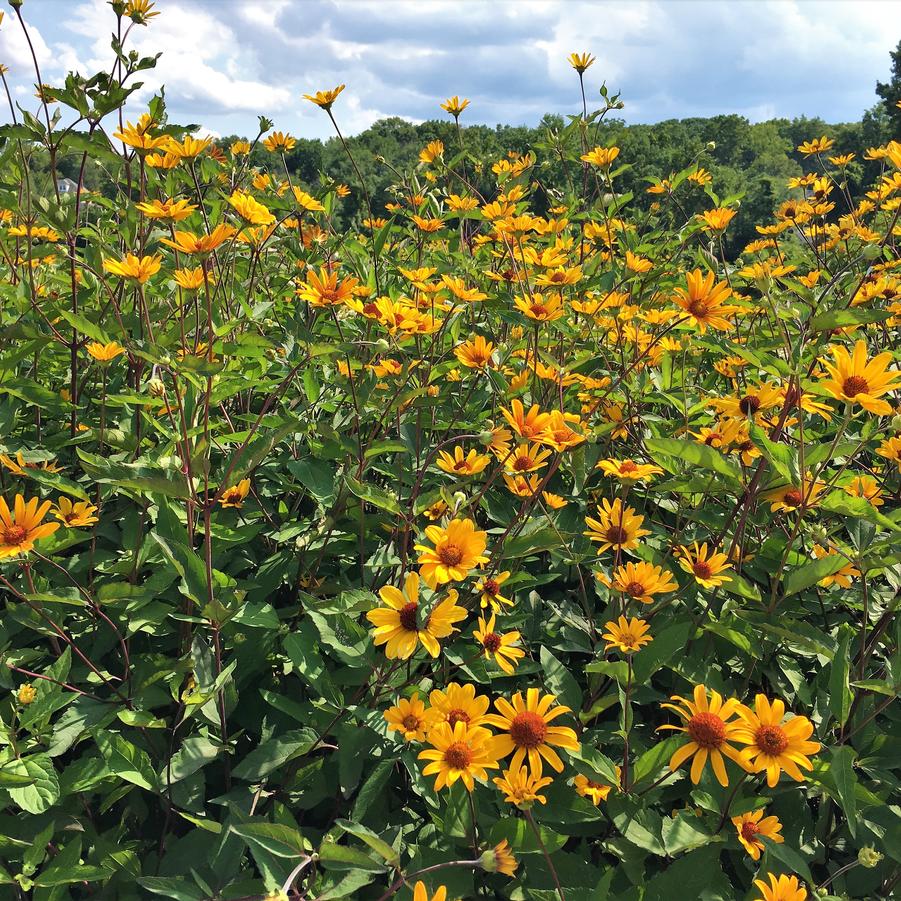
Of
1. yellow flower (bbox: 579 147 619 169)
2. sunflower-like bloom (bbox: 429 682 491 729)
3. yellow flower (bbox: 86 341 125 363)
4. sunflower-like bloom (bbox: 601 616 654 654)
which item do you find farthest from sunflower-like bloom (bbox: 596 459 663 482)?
yellow flower (bbox: 579 147 619 169)

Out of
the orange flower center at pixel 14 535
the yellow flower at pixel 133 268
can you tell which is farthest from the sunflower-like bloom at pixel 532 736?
the yellow flower at pixel 133 268

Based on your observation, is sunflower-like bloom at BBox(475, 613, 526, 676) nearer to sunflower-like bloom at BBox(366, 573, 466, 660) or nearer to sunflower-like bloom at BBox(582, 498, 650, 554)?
sunflower-like bloom at BBox(366, 573, 466, 660)


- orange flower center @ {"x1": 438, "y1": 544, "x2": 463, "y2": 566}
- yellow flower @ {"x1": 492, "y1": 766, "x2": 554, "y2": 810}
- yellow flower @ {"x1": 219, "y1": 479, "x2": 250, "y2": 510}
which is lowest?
yellow flower @ {"x1": 492, "y1": 766, "x2": 554, "y2": 810}

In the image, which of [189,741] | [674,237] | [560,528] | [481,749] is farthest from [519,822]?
[674,237]

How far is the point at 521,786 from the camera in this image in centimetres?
117

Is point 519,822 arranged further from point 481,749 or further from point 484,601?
point 484,601

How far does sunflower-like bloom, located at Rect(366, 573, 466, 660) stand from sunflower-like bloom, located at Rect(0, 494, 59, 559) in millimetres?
699

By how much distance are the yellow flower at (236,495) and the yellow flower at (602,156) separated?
241 centimetres

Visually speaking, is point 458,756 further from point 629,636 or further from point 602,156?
point 602,156

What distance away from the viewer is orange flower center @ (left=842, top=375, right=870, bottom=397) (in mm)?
1409

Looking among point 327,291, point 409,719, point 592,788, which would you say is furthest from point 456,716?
point 327,291

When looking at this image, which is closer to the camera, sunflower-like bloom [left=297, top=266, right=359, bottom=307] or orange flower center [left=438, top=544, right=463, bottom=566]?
orange flower center [left=438, top=544, right=463, bottom=566]

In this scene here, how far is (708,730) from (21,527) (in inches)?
58.6

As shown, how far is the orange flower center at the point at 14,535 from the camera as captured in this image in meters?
1.37
